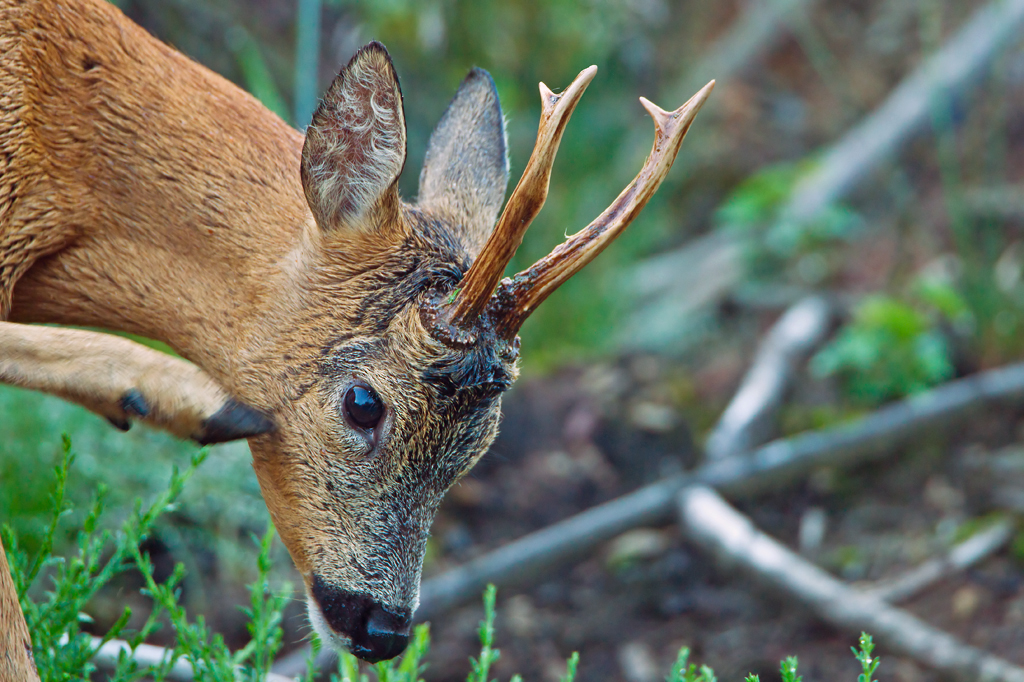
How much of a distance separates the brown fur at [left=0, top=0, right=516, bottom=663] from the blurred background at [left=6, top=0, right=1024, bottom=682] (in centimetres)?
145

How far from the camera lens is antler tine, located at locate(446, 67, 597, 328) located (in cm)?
180

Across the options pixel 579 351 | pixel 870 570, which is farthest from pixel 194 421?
pixel 579 351

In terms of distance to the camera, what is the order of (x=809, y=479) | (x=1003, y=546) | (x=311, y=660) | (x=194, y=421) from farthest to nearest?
(x=809, y=479) → (x=1003, y=546) → (x=311, y=660) → (x=194, y=421)

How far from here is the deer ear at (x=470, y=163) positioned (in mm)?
2428

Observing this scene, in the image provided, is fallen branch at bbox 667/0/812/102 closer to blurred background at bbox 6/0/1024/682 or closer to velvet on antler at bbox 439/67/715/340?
blurred background at bbox 6/0/1024/682

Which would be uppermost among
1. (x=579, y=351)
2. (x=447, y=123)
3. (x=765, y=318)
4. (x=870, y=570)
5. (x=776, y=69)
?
(x=776, y=69)

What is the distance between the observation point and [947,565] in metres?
3.97

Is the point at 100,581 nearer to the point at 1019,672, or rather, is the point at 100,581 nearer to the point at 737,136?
the point at 1019,672

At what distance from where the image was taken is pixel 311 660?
208 cm

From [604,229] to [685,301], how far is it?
14.8 feet

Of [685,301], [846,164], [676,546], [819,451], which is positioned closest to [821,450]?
[819,451]

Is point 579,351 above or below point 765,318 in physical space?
below

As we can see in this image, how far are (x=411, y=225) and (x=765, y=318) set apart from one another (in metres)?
4.28

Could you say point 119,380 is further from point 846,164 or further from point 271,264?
point 846,164
